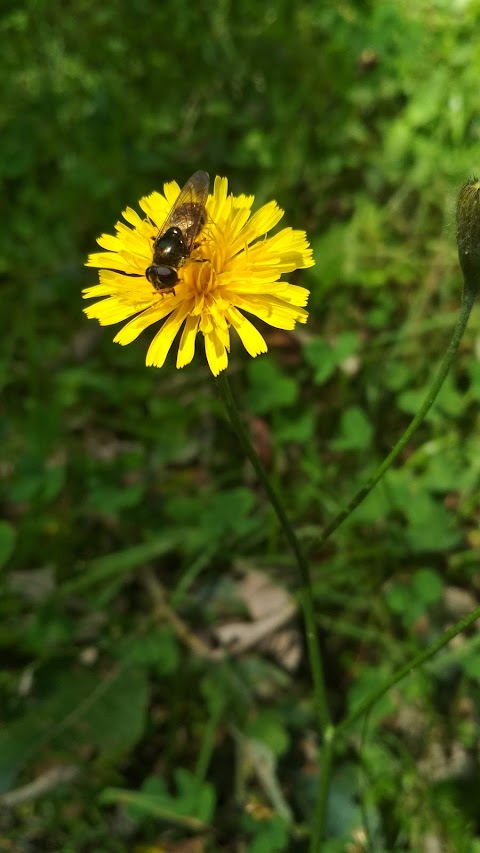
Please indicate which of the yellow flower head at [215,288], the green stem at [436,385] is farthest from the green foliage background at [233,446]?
the yellow flower head at [215,288]

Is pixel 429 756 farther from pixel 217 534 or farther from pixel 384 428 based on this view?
pixel 384 428

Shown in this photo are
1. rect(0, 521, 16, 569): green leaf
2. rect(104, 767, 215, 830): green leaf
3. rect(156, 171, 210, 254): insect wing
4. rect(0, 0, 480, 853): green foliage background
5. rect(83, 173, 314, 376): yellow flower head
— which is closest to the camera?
rect(83, 173, 314, 376): yellow flower head

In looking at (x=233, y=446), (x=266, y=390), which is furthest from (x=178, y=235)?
(x=233, y=446)

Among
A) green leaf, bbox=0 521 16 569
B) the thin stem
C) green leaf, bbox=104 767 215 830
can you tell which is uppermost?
green leaf, bbox=0 521 16 569

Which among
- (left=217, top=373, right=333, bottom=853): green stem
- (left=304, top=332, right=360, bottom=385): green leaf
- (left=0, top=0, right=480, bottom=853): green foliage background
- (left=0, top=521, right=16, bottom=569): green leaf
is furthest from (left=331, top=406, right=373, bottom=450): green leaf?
(left=0, top=521, right=16, bottom=569): green leaf

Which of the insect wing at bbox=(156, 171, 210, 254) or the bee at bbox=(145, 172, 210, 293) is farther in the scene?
the insect wing at bbox=(156, 171, 210, 254)

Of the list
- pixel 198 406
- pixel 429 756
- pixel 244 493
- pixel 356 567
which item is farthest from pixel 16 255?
pixel 429 756

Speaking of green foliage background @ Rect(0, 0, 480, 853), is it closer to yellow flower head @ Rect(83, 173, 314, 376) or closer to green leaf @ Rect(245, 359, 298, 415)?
green leaf @ Rect(245, 359, 298, 415)

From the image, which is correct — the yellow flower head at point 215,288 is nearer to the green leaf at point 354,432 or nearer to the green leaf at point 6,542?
the green leaf at point 354,432
